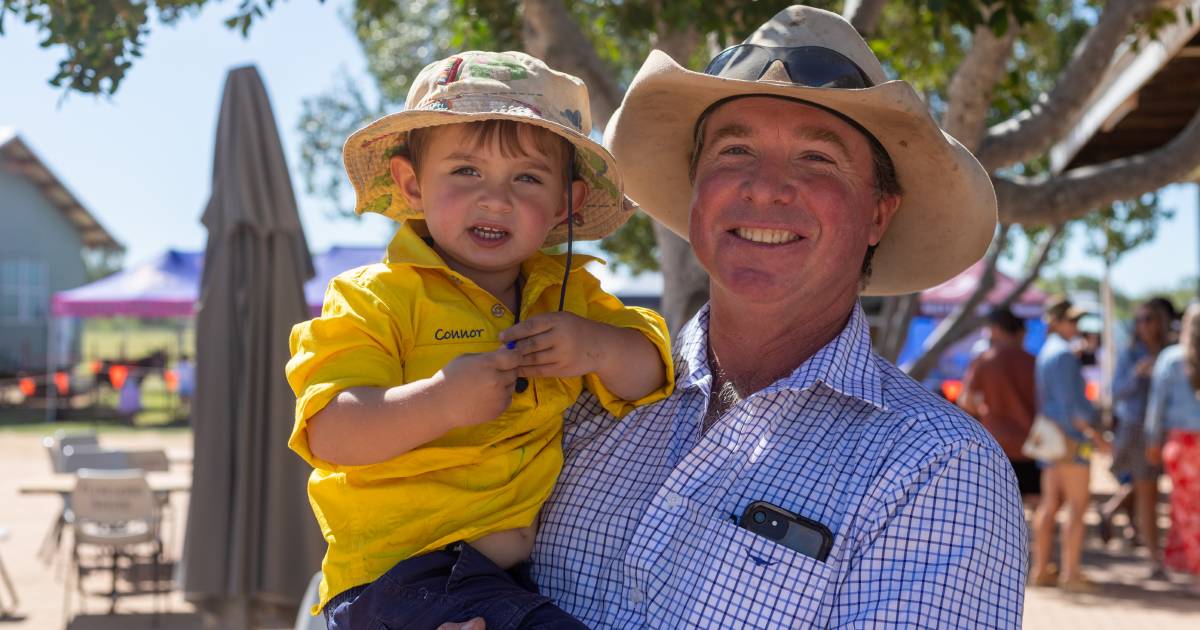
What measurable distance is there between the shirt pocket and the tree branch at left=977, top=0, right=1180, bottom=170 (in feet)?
11.3

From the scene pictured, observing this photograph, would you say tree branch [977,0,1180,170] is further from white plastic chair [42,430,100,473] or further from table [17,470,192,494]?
white plastic chair [42,430,100,473]

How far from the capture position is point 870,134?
2406 mm

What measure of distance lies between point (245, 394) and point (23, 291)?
108 feet

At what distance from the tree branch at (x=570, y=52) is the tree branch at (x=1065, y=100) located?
170 centimetres

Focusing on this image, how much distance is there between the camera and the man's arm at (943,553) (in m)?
1.78

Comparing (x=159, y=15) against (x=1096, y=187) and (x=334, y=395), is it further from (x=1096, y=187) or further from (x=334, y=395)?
(x=1096, y=187)

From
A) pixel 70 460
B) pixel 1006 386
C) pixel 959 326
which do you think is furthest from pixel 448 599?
pixel 1006 386

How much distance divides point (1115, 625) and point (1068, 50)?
623cm

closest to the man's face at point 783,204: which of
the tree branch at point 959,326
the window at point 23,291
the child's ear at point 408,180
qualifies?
the child's ear at point 408,180

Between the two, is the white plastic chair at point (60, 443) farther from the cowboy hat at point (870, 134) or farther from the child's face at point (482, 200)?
the child's face at point (482, 200)

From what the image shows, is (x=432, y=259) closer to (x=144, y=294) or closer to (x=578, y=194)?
(x=578, y=194)

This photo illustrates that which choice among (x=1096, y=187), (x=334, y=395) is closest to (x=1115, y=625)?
(x=1096, y=187)

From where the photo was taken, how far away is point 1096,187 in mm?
5047

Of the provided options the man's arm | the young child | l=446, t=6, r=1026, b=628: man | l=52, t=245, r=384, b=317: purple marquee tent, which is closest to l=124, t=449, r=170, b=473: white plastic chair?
the young child
